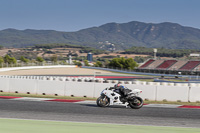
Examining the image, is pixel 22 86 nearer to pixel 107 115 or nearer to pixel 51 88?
pixel 51 88

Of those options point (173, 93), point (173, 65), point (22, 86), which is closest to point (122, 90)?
point (173, 93)

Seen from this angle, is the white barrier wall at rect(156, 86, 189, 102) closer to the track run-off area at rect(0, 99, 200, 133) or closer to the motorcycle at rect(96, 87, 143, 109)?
the track run-off area at rect(0, 99, 200, 133)

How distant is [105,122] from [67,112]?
2.70 m

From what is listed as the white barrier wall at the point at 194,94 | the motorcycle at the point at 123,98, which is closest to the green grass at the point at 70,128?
the motorcycle at the point at 123,98

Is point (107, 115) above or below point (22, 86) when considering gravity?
below

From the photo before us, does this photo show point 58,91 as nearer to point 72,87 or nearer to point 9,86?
point 72,87

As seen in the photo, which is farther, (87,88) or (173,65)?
(173,65)

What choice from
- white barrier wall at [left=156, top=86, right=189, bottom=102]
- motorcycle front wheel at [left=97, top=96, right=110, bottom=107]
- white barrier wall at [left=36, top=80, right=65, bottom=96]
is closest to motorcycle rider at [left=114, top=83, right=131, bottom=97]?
motorcycle front wheel at [left=97, top=96, right=110, bottom=107]

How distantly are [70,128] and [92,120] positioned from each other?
6.35 ft

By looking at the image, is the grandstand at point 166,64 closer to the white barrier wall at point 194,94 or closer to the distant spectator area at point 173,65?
the distant spectator area at point 173,65

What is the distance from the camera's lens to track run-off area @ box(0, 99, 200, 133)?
9.99 m

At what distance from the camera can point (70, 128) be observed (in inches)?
→ 389

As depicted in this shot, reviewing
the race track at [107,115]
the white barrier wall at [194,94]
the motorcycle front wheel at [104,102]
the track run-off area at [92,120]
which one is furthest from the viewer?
the white barrier wall at [194,94]

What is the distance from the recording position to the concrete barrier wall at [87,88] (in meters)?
19.5
